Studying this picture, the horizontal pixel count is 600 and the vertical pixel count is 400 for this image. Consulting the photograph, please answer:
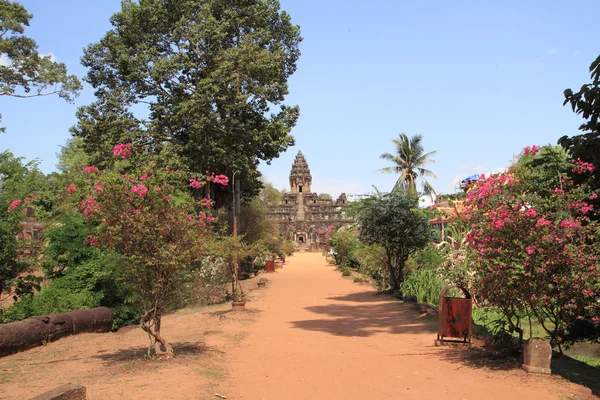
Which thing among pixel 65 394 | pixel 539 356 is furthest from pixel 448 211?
pixel 65 394

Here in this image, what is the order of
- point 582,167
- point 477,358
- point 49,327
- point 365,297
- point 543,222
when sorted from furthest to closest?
point 365,297 < point 49,327 < point 477,358 < point 582,167 < point 543,222

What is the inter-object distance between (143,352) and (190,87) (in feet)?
46.7

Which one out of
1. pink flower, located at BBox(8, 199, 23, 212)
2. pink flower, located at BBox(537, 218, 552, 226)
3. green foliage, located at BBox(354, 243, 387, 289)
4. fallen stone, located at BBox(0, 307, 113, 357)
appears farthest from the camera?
green foliage, located at BBox(354, 243, 387, 289)

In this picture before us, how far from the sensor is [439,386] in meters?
6.23

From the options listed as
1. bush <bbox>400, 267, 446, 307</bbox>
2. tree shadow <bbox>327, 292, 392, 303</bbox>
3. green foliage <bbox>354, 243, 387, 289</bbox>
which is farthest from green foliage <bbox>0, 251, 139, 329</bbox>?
green foliage <bbox>354, 243, 387, 289</bbox>

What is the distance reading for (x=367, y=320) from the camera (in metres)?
12.0

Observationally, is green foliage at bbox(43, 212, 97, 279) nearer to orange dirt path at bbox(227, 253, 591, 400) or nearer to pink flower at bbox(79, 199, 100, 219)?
orange dirt path at bbox(227, 253, 591, 400)

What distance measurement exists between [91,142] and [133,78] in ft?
10.4

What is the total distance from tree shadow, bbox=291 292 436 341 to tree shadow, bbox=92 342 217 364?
3029mm

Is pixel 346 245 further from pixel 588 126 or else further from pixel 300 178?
pixel 300 178

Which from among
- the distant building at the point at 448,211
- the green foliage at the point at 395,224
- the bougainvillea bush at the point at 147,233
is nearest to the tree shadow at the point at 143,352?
the bougainvillea bush at the point at 147,233

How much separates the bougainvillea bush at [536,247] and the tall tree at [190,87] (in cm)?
1390

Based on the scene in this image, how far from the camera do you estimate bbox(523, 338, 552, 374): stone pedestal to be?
20.6ft

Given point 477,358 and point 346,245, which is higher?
point 346,245
